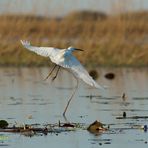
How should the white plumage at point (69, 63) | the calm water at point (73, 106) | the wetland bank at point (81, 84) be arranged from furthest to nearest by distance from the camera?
the white plumage at point (69, 63)
the wetland bank at point (81, 84)
the calm water at point (73, 106)

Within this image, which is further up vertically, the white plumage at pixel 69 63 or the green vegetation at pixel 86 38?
the green vegetation at pixel 86 38

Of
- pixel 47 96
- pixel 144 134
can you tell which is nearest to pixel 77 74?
pixel 144 134

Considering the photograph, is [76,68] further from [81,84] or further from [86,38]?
[86,38]

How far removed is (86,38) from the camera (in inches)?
704

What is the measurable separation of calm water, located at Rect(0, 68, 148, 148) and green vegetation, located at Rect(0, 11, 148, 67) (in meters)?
1.17

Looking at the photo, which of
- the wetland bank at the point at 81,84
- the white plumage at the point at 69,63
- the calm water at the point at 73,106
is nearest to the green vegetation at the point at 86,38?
the wetland bank at the point at 81,84

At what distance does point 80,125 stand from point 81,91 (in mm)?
3682

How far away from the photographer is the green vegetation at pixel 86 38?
55.2 feet

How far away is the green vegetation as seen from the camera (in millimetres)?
16812

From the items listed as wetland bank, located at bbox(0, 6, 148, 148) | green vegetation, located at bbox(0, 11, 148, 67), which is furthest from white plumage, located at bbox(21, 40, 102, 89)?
green vegetation, located at bbox(0, 11, 148, 67)

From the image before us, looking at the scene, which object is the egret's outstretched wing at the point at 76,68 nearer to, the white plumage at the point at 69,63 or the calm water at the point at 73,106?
the white plumage at the point at 69,63

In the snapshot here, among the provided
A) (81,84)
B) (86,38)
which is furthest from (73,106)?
(86,38)

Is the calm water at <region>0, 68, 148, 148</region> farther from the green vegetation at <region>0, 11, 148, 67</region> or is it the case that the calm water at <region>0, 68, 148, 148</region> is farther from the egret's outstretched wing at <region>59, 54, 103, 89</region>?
the green vegetation at <region>0, 11, 148, 67</region>

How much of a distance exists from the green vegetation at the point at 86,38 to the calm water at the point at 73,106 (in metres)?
1.17
